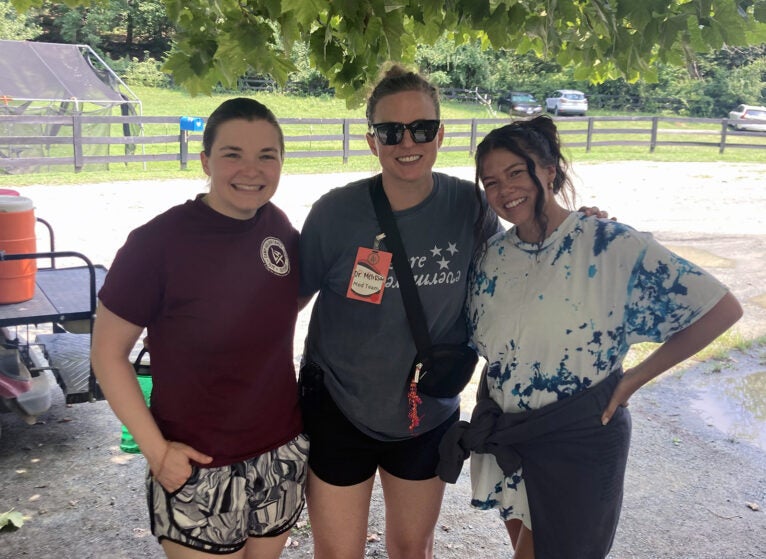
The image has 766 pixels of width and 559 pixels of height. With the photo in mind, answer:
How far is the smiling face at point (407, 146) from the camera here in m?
2.43

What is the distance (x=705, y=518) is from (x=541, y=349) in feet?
8.47

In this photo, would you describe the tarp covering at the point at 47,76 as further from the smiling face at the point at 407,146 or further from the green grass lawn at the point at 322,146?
the smiling face at the point at 407,146

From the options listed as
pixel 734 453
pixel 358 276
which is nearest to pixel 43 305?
pixel 358 276

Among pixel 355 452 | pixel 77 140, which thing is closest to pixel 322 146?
pixel 77 140

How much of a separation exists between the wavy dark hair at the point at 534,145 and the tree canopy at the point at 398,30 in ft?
1.15

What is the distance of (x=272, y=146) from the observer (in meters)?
2.24

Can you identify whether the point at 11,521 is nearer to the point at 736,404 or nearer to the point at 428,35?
the point at 428,35

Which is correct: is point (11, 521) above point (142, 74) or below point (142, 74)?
below

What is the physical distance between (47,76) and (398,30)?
18.2 meters

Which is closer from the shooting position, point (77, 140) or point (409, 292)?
point (409, 292)

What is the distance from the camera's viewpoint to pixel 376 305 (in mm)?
2416

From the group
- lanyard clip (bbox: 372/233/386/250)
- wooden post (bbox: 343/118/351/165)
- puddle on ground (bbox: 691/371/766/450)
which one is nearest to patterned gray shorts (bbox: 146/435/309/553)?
lanyard clip (bbox: 372/233/386/250)

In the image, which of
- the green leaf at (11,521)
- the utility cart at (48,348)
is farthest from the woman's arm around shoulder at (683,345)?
the utility cart at (48,348)

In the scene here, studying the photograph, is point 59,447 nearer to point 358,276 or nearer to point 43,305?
point 43,305
